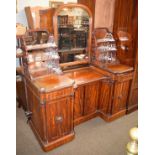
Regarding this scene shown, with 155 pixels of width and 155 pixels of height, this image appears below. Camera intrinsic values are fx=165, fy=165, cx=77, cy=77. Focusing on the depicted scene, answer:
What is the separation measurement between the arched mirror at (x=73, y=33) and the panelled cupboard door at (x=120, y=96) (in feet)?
2.06

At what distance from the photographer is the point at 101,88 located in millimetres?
2447

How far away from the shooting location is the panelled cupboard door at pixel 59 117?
183cm

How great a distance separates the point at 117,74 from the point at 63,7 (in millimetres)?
1145

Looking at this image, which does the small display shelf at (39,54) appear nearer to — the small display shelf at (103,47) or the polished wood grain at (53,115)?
the polished wood grain at (53,115)

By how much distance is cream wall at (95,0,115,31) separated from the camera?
102 inches

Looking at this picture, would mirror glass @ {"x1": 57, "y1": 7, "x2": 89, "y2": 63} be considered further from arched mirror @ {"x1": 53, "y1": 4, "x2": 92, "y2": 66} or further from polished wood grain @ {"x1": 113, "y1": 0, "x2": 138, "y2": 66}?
polished wood grain @ {"x1": 113, "y1": 0, "x2": 138, "y2": 66}

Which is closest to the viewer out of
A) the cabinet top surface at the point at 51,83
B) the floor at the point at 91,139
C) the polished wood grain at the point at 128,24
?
the cabinet top surface at the point at 51,83

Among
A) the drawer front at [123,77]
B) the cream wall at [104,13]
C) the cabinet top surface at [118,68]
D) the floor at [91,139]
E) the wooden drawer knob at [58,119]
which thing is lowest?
the floor at [91,139]

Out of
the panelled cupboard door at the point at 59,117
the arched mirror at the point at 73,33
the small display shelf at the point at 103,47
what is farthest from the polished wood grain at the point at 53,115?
the small display shelf at the point at 103,47

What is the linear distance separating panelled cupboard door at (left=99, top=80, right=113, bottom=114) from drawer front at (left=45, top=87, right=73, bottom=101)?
0.70 meters

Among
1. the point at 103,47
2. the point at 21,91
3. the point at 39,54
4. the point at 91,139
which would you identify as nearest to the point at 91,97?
the point at 91,139

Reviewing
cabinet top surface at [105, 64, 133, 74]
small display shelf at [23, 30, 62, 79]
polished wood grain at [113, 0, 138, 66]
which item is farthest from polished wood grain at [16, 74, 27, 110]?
polished wood grain at [113, 0, 138, 66]

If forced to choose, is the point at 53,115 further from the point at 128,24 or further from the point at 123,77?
the point at 128,24

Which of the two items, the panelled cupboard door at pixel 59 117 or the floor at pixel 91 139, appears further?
the floor at pixel 91 139
